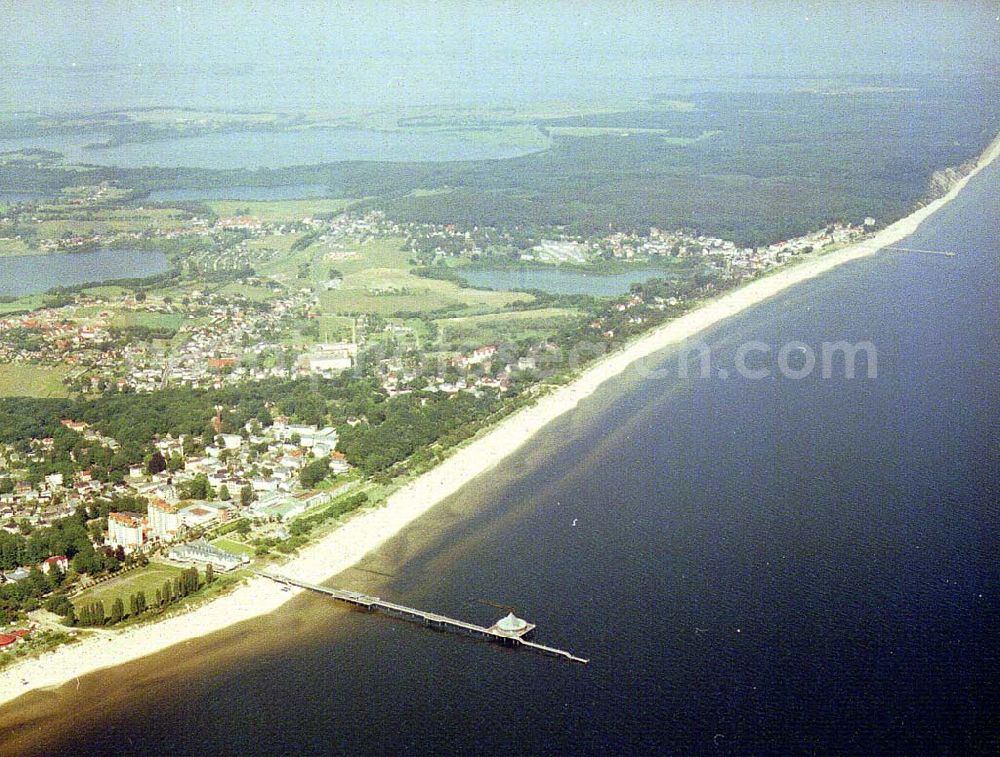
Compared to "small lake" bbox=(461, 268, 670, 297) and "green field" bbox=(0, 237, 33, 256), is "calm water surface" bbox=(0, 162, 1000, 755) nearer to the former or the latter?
"small lake" bbox=(461, 268, 670, 297)

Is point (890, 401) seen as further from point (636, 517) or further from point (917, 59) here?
point (917, 59)

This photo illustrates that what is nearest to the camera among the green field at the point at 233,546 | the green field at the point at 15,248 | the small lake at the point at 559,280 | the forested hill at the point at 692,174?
the green field at the point at 233,546

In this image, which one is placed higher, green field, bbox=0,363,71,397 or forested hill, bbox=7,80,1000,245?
forested hill, bbox=7,80,1000,245

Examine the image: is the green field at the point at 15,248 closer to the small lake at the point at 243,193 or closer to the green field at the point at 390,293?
the small lake at the point at 243,193

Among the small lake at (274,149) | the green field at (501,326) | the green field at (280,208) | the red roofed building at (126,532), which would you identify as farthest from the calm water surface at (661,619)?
the small lake at (274,149)

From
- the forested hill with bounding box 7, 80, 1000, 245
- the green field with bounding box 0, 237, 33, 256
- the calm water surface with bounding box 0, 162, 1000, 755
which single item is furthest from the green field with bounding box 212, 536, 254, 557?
the forested hill with bounding box 7, 80, 1000, 245

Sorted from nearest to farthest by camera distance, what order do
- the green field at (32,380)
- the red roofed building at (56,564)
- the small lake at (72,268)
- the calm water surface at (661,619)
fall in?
the calm water surface at (661,619) → the red roofed building at (56,564) → the green field at (32,380) → the small lake at (72,268)
